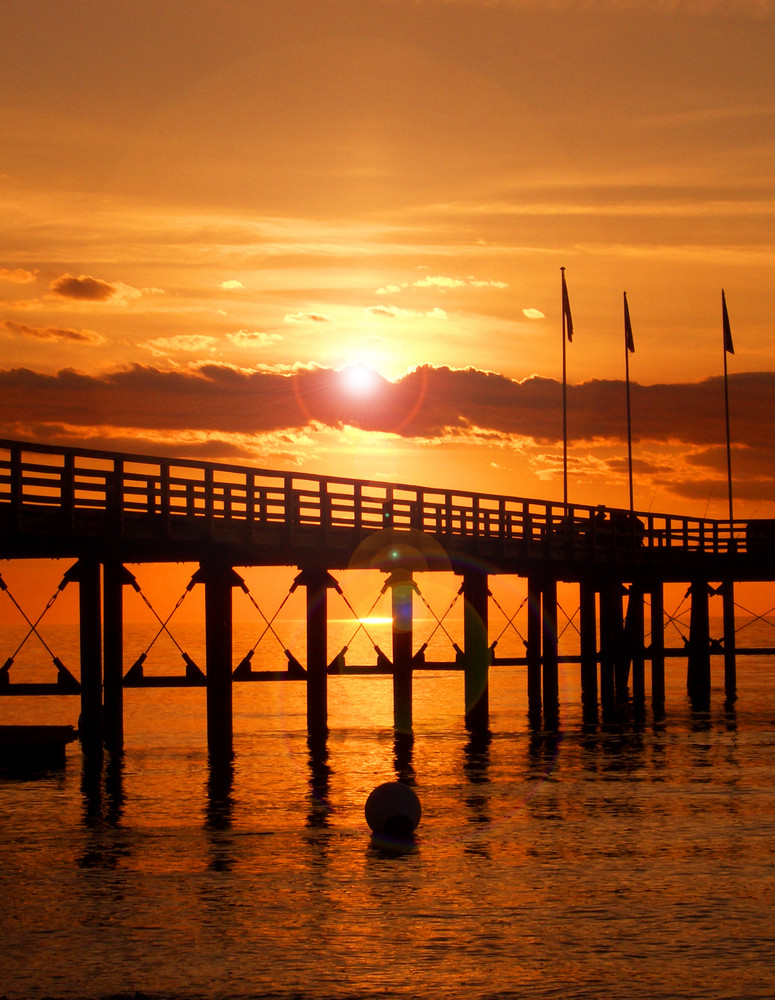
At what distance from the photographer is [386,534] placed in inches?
1510

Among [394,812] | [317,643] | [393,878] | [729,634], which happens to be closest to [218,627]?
[317,643]

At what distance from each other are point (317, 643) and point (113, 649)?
6773 millimetres

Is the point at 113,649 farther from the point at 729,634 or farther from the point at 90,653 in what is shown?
the point at 729,634

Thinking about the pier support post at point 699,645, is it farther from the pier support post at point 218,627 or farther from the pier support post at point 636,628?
the pier support post at point 218,627

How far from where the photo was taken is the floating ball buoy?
79.2ft

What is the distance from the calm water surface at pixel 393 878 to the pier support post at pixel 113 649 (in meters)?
1.11

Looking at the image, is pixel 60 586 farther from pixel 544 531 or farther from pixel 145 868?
pixel 544 531

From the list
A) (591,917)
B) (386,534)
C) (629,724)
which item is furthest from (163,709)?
(591,917)

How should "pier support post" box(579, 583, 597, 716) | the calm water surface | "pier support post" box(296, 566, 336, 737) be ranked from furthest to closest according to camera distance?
1. "pier support post" box(579, 583, 597, 716)
2. "pier support post" box(296, 566, 336, 737)
3. the calm water surface

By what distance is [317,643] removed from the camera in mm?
37406

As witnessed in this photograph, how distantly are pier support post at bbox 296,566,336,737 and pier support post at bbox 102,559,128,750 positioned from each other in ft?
19.2

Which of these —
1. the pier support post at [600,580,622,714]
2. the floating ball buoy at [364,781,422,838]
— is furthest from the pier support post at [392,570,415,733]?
the floating ball buoy at [364,781,422,838]

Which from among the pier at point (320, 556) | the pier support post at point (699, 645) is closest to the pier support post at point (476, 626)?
the pier at point (320, 556)

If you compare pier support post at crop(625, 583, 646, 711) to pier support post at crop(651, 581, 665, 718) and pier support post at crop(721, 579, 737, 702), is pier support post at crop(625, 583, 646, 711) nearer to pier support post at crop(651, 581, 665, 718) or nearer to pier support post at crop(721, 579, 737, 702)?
pier support post at crop(651, 581, 665, 718)
